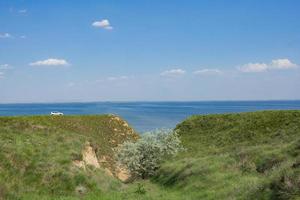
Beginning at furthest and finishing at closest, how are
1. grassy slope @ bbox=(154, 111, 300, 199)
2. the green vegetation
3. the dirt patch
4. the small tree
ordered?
1. the small tree
2. the dirt patch
3. the green vegetation
4. grassy slope @ bbox=(154, 111, 300, 199)

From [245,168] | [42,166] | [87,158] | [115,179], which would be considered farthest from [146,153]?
[42,166]

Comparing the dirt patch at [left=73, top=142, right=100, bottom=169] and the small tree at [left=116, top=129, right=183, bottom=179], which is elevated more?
the dirt patch at [left=73, top=142, right=100, bottom=169]

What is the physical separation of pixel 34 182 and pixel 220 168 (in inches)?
537

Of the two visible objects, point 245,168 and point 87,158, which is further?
point 87,158

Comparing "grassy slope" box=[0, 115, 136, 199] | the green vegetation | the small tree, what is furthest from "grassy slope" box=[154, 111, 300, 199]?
"grassy slope" box=[0, 115, 136, 199]

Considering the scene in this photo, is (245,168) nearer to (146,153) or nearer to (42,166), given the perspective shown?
(42,166)

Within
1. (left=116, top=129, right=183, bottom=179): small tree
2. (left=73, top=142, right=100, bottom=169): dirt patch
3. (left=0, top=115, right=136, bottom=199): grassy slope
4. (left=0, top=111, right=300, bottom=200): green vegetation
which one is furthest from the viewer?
(left=116, top=129, right=183, bottom=179): small tree

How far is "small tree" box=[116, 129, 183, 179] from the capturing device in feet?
179

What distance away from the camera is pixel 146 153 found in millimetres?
55594

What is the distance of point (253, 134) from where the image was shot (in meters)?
71.1

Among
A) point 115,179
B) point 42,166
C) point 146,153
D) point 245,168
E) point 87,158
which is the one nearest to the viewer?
point 42,166

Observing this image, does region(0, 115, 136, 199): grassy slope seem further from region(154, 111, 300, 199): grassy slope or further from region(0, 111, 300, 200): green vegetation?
→ region(154, 111, 300, 199): grassy slope

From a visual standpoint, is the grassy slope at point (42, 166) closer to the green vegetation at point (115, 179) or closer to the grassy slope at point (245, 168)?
the green vegetation at point (115, 179)

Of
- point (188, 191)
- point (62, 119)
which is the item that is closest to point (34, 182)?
point (188, 191)
